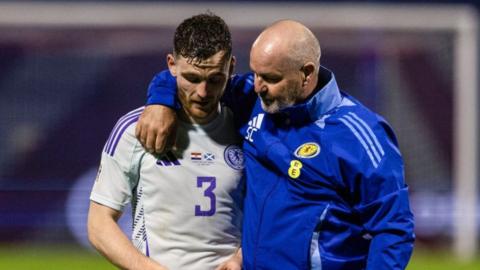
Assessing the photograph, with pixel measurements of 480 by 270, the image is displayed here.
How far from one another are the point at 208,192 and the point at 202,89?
415mm

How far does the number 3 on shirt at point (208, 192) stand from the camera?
14.7 feet

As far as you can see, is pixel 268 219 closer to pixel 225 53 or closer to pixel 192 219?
pixel 192 219

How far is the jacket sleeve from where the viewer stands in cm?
422

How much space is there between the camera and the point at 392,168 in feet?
14.0

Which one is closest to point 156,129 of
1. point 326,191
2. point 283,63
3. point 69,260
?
point 283,63

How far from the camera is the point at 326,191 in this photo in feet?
14.3

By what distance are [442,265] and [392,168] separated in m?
6.69

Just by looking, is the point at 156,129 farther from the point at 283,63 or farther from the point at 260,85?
the point at 283,63

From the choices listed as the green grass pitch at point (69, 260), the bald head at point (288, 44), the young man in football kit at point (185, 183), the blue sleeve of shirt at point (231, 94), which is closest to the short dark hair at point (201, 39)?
the young man in football kit at point (185, 183)

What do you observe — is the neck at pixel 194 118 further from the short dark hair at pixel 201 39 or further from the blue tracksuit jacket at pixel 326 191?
the short dark hair at pixel 201 39

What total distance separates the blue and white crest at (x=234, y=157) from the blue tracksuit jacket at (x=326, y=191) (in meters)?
0.06

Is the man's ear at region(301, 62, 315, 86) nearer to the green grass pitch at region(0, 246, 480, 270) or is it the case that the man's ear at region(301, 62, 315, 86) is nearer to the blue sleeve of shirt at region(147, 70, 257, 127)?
the blue sleeve of shirt at region(147, 70, 257, 127)

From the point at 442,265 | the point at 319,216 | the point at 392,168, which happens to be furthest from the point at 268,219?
the point at 442,265

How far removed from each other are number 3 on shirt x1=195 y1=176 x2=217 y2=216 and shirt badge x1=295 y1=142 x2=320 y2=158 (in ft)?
1.17
